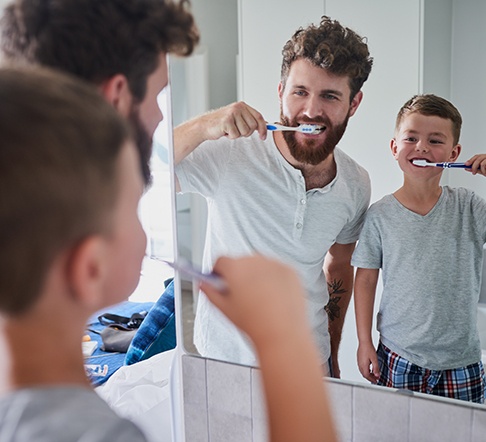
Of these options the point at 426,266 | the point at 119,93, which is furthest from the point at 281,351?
the point at 426,266

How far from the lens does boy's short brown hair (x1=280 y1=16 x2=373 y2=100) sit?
0.85m

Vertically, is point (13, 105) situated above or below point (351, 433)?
above

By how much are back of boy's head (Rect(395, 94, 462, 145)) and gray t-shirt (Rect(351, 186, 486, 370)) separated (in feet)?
0.29

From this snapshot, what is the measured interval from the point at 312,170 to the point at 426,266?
0.72 ft

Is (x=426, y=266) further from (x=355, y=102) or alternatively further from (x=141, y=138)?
(x=141, y=138)

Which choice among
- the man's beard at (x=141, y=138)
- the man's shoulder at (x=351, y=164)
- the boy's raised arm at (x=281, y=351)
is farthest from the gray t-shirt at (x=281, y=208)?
the boy's raised arm at (x=281, y=351)

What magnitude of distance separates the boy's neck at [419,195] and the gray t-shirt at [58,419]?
0.58 meters

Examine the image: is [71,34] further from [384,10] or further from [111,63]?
[384,10]

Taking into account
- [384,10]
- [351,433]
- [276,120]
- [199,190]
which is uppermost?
[384,10]

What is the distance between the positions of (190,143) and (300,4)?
0.92 feet

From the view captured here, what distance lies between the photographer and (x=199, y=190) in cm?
101

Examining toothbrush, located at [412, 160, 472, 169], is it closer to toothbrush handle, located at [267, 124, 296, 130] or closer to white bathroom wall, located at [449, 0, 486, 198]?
white bathroom wall, located at [449, 0, 486, 198]

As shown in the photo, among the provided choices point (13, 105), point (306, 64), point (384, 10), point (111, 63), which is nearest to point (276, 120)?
point (306, 64)

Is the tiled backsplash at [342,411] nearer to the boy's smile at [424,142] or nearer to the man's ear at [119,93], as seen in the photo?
the boy's smile at [424,142]
